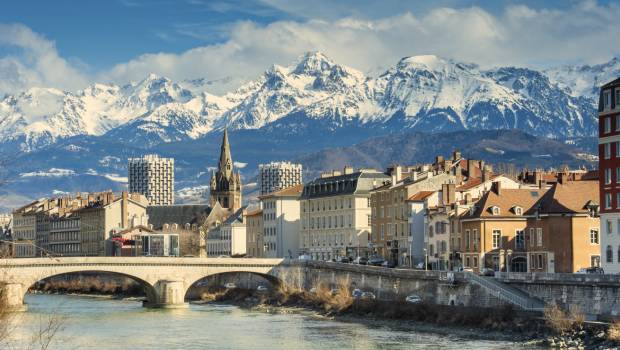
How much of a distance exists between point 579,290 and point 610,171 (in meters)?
12.1

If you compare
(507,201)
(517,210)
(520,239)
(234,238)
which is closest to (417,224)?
(507,201)

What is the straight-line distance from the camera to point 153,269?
123 metres

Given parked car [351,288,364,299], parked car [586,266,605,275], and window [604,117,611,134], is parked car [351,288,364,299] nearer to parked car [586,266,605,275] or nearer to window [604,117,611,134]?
parked car [586,266,605,275]

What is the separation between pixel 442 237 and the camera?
11406 cm

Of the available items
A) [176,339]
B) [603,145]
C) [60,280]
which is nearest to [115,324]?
[176,339]

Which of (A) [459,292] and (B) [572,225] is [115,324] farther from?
(B) [572,225]

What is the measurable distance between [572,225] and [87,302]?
58.4 metres

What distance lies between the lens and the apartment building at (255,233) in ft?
578

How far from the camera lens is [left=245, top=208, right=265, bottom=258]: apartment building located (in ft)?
578

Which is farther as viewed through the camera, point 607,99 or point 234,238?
point 234,238

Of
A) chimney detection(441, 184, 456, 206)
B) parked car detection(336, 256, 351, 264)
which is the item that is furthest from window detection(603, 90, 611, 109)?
parked car detection(336, 256, 351, 264)

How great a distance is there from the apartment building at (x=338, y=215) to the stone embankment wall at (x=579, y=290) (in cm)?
5906

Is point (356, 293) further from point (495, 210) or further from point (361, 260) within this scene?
point (361, 260)

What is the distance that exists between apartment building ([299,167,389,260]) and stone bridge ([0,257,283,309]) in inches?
823
